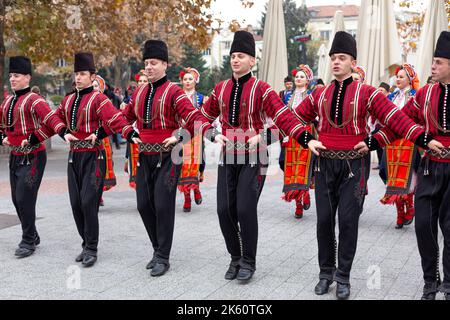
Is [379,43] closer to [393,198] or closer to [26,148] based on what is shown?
[393,198]

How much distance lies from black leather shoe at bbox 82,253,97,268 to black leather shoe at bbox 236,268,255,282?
150cm

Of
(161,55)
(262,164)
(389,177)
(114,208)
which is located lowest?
(114,208)

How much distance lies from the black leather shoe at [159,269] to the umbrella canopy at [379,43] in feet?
30.4

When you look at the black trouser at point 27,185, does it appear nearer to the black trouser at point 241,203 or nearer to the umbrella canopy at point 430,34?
the black trouser at point 241,203

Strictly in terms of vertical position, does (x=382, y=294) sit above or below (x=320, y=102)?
below

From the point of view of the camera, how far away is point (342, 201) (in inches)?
202

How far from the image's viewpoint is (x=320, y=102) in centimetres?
524

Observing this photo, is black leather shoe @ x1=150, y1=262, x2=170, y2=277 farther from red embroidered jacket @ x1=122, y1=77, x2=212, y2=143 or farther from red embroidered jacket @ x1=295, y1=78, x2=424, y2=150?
red embroidered jacket @ x1=295, y1=78, x2=424, y2=150

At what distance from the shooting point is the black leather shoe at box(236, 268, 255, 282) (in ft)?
18.1

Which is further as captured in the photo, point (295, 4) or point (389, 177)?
point (295, 4)

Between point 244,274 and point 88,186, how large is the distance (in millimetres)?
1791
